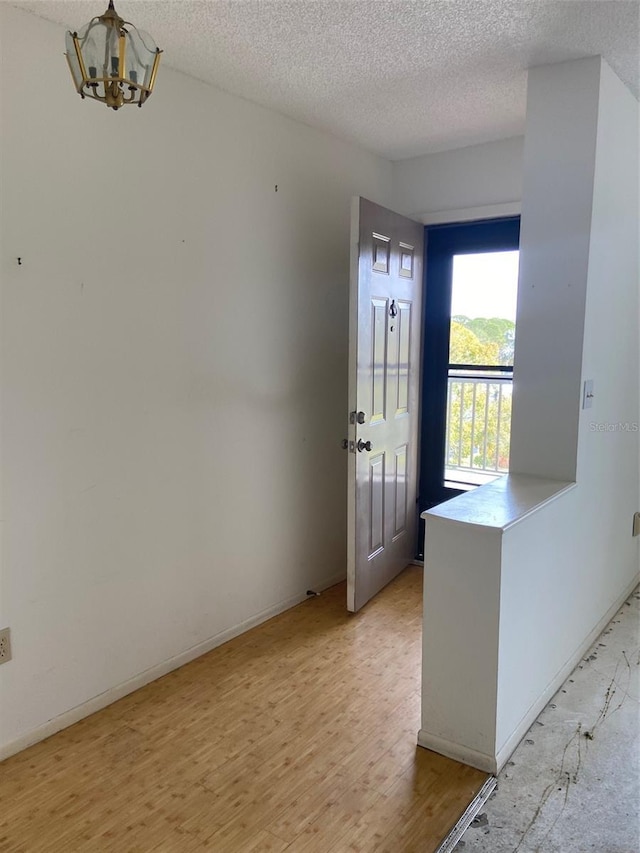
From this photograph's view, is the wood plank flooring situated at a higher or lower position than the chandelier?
lower

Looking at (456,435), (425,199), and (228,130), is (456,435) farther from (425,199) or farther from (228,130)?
(228,130)

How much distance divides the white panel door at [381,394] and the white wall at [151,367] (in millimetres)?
309

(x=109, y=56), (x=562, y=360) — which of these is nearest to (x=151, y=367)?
(x=109, y=56)

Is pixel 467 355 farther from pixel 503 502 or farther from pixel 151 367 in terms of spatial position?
pixel 151 367

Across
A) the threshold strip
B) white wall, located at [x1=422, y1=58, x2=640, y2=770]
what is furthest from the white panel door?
the threshold strip

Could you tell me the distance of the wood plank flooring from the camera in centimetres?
178

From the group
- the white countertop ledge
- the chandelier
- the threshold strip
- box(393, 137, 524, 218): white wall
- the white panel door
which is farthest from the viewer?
box(393, 137, 524, 218): white wall

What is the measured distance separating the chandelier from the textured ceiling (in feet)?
2.83

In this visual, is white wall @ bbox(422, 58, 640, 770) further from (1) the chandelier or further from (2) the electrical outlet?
(1) the chandelier

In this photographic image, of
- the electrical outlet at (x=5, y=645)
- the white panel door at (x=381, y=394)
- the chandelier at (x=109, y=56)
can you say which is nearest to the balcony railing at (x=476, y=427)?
the white panel door at (x=381, y=394)

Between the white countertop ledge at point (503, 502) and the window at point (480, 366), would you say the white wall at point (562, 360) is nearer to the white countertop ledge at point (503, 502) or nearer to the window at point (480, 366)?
the white countertop ledge at point (503, 502)

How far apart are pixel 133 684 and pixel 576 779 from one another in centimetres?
162

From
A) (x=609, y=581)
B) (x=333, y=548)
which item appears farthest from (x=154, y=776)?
(x=609, y=581)

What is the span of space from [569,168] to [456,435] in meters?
1.76
